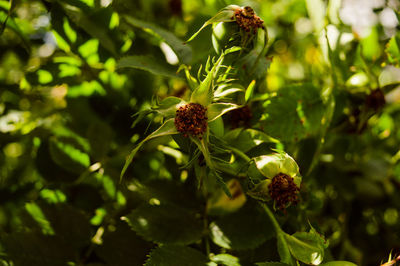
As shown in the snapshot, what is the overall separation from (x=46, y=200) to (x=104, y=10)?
1.44 ft

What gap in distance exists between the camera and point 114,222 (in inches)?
32.4

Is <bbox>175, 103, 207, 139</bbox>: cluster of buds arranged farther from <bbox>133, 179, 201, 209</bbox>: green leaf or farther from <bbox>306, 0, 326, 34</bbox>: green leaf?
<bbox>306, 0, 326, 34</bbox>: green leaf

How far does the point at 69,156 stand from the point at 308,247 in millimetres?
578

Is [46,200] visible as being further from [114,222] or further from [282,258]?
Result: [282,258]

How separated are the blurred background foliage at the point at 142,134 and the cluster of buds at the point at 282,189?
0.12 metres

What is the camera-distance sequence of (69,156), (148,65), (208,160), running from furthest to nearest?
(69,156), (148,65), (208,160)

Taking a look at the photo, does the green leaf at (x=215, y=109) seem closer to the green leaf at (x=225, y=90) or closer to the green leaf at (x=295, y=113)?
the green leaf at (x=225, y=90)

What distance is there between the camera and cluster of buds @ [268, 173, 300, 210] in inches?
23.6

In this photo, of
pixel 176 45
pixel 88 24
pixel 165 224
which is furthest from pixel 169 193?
pixel 88 24

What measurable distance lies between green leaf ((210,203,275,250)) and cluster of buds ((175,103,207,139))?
0.74 ft

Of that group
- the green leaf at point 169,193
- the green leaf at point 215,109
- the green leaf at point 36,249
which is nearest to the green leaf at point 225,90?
the green leaf at point 215,109

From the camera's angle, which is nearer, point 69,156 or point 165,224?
point 165,224

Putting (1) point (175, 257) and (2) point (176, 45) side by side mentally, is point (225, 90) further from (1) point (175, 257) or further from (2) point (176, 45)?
(1) point (175, 257)

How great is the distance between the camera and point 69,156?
2.89 ft
